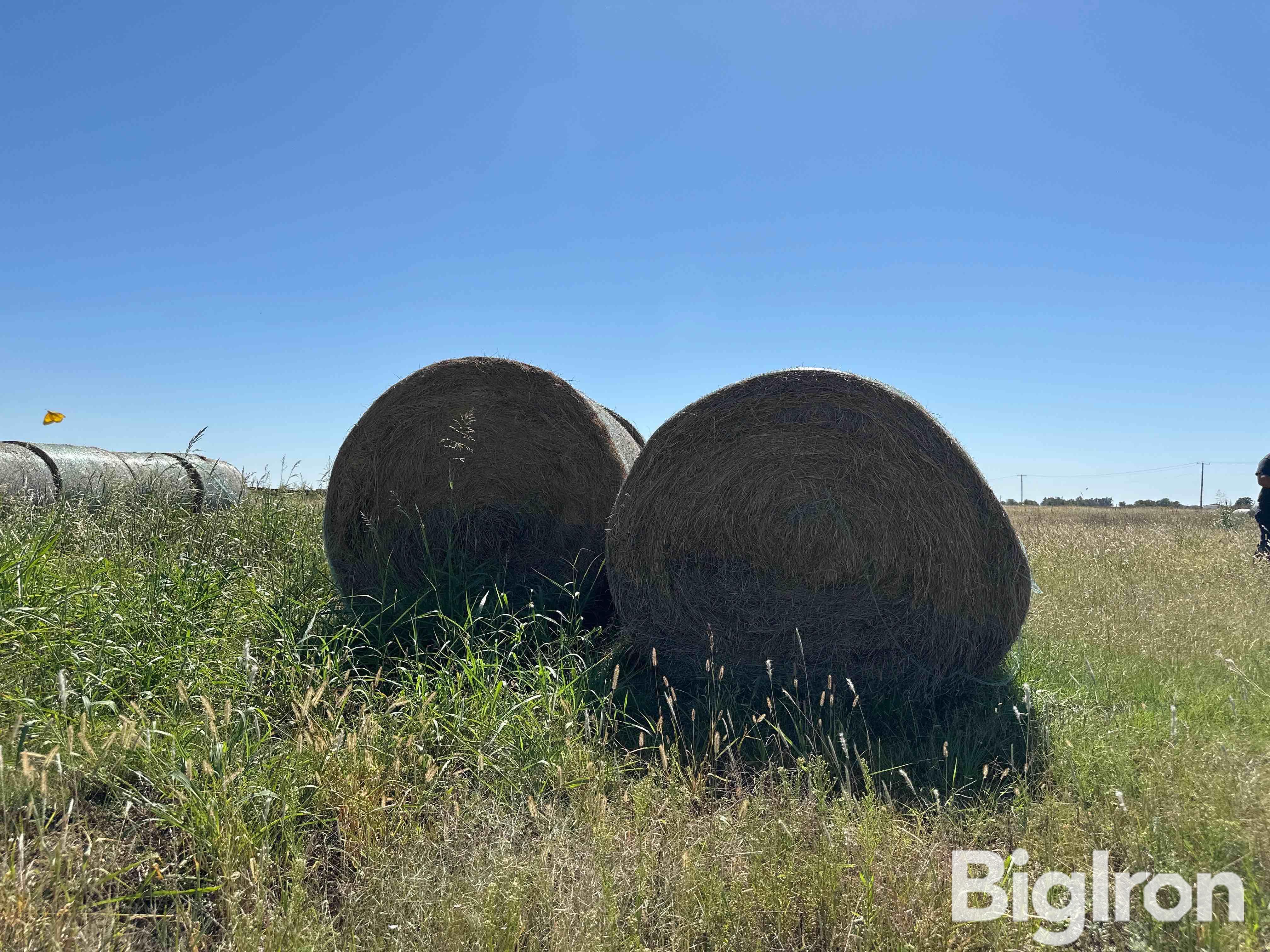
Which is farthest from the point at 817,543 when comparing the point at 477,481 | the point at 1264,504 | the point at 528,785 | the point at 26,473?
the point at 26,473

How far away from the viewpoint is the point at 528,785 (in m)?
2.96

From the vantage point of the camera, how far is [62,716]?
2846mm

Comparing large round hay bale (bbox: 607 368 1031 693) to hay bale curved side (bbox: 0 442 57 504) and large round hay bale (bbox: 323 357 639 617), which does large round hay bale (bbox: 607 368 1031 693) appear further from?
hay bale curved side (bbox: 0 442 57 504)

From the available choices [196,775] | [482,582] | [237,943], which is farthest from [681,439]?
[237,943]

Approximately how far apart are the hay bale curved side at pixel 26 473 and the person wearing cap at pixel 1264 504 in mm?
13463

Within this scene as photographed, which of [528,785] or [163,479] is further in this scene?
[163,479]

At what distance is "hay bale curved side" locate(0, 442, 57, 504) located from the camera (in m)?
9.08

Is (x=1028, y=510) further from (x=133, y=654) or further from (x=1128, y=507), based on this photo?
(x=133, y=654)

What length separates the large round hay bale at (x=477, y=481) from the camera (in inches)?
212

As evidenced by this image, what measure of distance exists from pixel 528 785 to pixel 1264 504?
10.0 meters

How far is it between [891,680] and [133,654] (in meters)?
3.80
